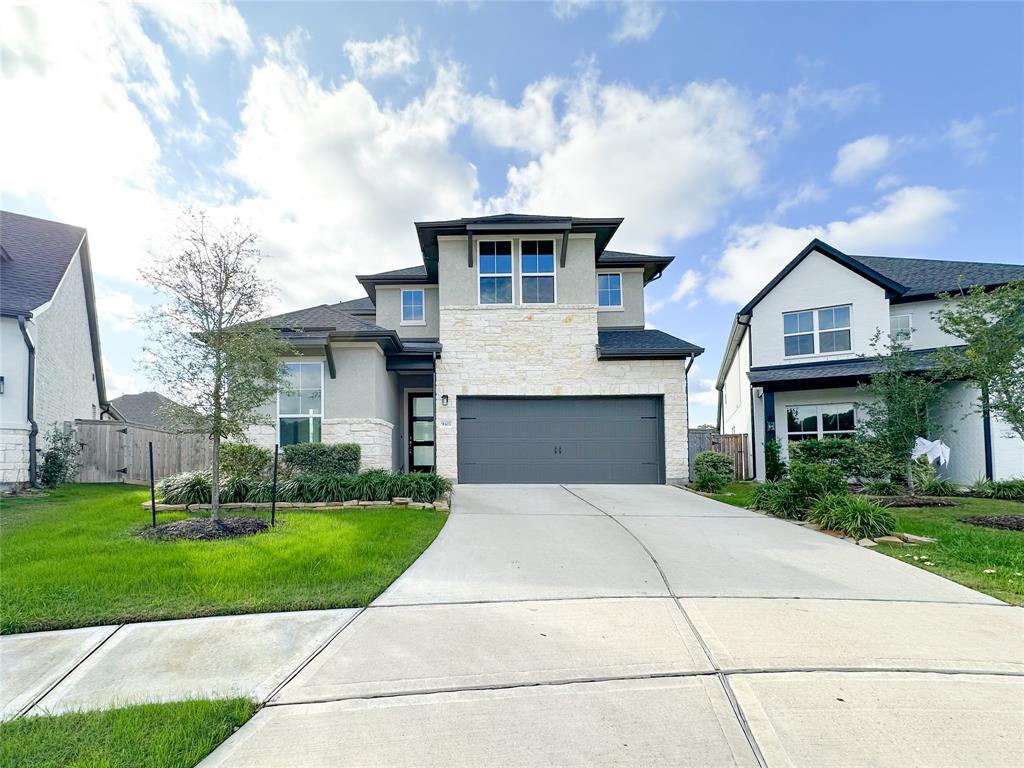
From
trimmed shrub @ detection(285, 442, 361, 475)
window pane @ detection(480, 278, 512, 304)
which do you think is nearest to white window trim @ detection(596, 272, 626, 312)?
window pane @ detection(480, 278, 512, 304)

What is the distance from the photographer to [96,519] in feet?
25.5

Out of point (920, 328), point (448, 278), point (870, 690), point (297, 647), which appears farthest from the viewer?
point (920, 328)

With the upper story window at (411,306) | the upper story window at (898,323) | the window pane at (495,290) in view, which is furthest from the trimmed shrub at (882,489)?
the upper story window at (411,306)

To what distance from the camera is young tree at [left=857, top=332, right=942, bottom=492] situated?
449 inches

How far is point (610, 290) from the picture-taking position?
15.8 meters

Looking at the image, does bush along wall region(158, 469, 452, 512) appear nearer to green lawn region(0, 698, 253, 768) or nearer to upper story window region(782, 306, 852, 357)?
green lawn region(0, 698, 253, 768)

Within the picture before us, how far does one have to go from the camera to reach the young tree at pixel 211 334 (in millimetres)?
7270

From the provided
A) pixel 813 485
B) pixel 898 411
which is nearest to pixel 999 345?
pixel 898 411

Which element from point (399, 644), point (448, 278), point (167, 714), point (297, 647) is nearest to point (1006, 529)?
point (399, 644)

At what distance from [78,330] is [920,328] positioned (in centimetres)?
2617

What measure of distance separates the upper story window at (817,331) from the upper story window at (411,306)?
11628mm

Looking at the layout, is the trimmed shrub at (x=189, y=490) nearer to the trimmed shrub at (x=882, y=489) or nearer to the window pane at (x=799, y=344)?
the trimmed shrub at (x=882, y=489)

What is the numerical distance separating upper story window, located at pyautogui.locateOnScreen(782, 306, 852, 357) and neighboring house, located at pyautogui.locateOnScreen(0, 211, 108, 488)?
821 inches

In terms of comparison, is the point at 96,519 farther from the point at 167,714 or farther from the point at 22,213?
the point at 22,213
